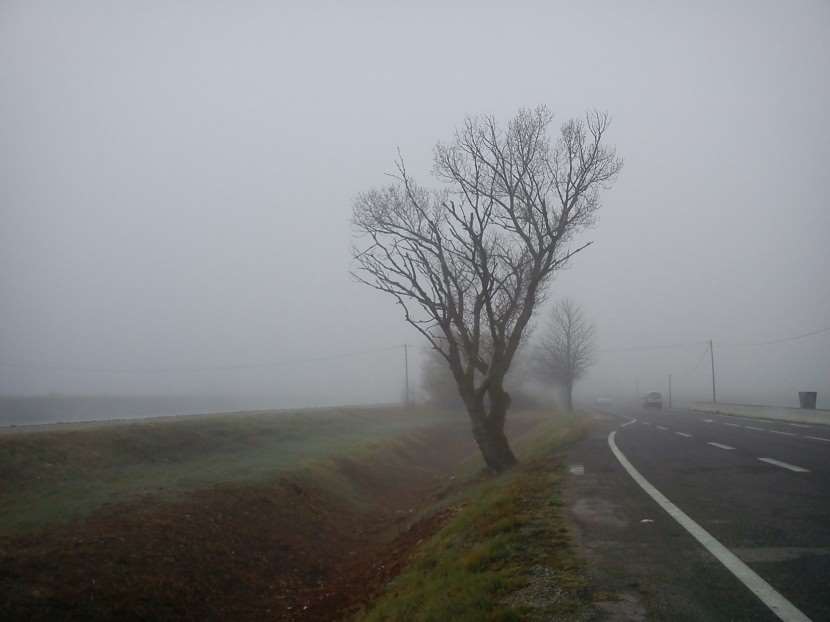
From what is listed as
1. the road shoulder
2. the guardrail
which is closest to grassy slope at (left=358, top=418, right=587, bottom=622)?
the road shoulder

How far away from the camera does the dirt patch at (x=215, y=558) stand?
10.1m

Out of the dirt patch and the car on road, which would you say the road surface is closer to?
the dirt patch

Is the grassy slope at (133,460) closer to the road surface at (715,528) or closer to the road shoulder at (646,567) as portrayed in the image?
the road shoulder at (646,567)

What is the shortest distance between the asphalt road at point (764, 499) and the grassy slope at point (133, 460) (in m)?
11.2

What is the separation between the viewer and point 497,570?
24.4 ft

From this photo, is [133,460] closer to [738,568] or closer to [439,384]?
[738,568]

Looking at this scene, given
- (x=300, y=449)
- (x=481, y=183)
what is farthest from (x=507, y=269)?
→ (x=300, y=449)

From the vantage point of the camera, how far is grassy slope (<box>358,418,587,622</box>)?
6.07m

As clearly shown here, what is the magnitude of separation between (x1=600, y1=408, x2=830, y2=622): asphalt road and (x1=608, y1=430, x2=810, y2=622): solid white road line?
7 cm

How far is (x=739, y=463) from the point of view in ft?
46.5

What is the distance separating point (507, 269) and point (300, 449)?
39.0 ft

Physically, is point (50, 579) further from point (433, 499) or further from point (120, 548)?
point (433, 499)

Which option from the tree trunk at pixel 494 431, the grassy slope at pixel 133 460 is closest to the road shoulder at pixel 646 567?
the tree trunk at pixel 494 431

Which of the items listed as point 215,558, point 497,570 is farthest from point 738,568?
point 215,558
